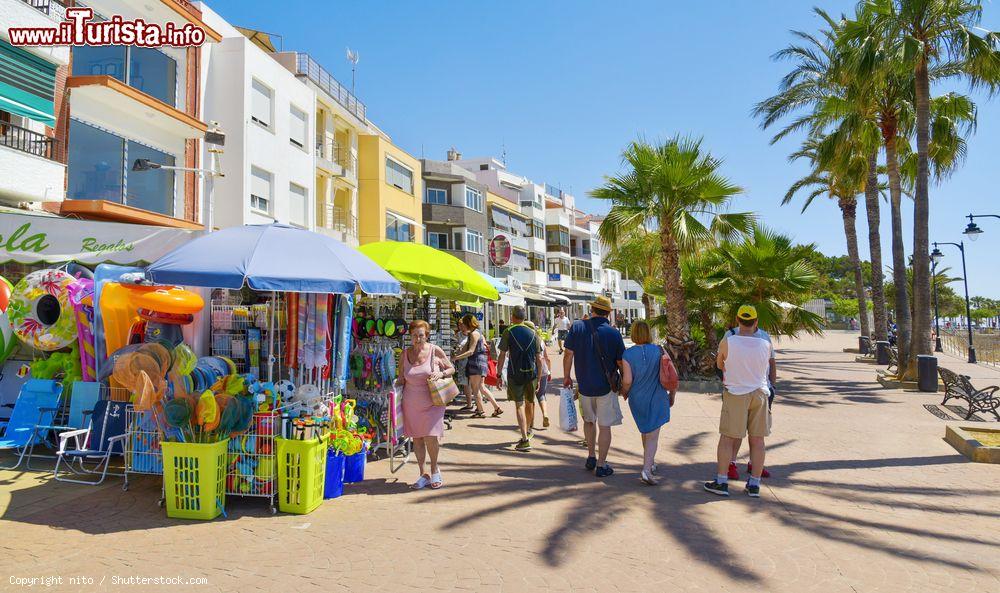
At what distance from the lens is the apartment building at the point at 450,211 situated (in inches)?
1479

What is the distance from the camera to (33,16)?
12734 millimetres

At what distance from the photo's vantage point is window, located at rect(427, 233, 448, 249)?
1499 inches

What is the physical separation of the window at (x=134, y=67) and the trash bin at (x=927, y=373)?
2081cm

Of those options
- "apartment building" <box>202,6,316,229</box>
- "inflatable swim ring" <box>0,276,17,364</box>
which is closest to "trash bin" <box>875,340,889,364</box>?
"apartment building" <box>202,6,316,229</box>

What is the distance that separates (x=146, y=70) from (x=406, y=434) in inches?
643

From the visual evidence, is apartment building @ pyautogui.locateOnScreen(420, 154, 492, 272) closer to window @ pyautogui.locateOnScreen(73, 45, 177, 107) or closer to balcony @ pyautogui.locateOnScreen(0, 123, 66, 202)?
window @ pyautogui.locateOnScreen(73, 45, 177, 107)

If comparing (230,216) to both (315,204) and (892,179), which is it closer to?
(315,204)

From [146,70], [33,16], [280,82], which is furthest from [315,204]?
[33,16]

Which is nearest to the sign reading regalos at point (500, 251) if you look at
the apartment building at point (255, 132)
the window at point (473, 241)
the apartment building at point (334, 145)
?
→ the window at point (473, 241)

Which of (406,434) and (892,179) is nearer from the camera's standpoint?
(406,434)

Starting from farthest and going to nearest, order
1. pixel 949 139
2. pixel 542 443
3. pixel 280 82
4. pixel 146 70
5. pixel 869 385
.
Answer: pixel 280 82
pixel 146 70
pixel 949 139
pixel 869 385
pixel 542 443

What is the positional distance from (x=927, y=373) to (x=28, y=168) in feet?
66.0

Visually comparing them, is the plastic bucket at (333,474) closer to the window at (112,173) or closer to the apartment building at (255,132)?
the window at (112,173)

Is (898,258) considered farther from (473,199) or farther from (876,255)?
(473,199)
